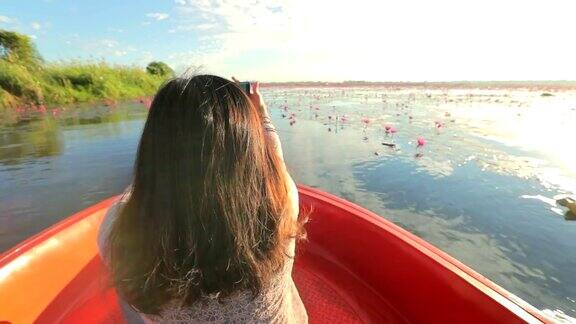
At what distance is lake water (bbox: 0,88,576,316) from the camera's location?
3143 mm

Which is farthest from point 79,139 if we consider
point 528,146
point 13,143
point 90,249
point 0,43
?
point 0,43

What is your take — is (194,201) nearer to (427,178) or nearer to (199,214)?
(199,214)

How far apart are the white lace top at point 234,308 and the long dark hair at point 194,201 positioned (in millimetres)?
31

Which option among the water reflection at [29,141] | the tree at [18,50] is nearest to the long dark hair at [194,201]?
the water reflection at [29,141]

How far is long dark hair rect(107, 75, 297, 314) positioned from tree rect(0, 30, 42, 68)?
678 inches

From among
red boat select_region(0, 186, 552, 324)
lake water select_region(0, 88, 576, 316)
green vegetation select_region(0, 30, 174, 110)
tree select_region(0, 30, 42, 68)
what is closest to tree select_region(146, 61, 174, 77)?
green vegetation select_region(0, 30, 174, 110)

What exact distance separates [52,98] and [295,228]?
1637 cm

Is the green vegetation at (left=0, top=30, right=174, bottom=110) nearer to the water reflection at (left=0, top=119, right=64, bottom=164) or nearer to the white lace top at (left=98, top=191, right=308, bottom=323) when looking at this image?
the water reflection at (left=0, top=119, right=64, bottom=164)

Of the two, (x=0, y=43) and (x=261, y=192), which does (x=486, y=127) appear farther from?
(x=0, y=43)

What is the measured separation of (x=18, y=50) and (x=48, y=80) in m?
1.61

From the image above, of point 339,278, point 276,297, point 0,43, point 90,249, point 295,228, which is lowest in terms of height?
point 339,278

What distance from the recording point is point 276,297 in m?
0.98

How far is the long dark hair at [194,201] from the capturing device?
0.83 metres

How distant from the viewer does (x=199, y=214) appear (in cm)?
84
